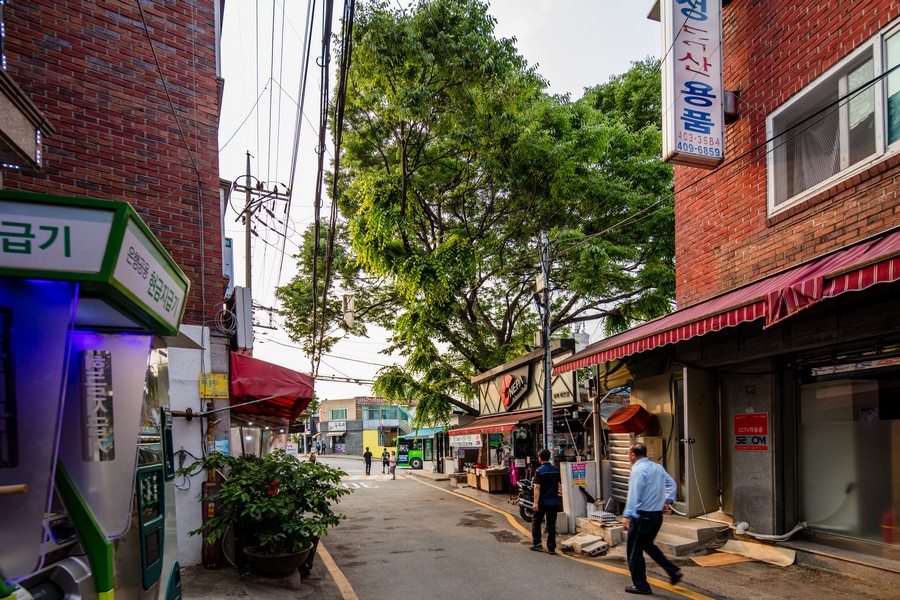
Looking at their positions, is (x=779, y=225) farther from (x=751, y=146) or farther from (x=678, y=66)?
(x=678, y=66)

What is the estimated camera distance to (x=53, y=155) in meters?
7.53

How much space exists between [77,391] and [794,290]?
6.02 m

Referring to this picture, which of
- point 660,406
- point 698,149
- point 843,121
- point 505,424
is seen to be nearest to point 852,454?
point 660,406

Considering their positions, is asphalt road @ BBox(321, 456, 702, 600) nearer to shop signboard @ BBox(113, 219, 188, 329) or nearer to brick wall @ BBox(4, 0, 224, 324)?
brick wall @ BBox(4, 0, 224, 324)

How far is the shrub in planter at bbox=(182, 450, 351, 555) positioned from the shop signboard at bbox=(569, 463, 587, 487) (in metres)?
4.65

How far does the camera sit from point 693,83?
8.45m

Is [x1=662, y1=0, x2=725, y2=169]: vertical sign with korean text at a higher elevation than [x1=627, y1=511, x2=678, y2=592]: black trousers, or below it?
higher

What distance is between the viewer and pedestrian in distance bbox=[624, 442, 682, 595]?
6445 mm

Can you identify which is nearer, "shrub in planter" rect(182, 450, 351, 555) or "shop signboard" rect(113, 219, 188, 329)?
"shop signboard" rect(113, 219, 188, 329)

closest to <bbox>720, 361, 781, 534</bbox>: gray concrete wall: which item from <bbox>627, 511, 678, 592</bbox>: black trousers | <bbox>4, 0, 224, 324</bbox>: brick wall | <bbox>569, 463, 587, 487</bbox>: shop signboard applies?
<bbox>627, 511, 678, 592</bbox>: black trousers

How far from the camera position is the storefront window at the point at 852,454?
6766 millimetres

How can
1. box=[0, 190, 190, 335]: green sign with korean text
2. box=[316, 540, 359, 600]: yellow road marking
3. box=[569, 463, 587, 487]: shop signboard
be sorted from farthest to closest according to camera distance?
box=[569, 463, 587, 487]: shop signboard → box=[316, 540, 359, 600]: yellow road marking → box=[0, 190, 190, 335]: green sign with korean text

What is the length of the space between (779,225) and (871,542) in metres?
3.99

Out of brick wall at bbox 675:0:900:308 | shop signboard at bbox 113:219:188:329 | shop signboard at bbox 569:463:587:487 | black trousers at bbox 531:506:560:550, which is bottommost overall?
black trousers at bbox 531:506:560:550
